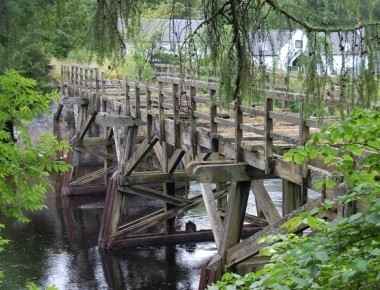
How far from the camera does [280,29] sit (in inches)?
183

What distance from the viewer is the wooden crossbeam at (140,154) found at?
548 inches

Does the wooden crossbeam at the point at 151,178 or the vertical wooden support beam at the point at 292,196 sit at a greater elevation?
→ the vertical wooden support beam at the point at 292,196

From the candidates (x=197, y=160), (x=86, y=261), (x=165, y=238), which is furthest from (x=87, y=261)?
(x=197, y=160)

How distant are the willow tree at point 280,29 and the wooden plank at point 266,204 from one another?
4.34m

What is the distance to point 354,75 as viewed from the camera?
4465 mm

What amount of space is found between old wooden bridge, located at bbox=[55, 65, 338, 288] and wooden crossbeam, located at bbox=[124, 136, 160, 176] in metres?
0.02

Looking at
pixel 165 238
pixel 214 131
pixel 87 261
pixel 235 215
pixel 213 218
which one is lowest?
pixel 87 261

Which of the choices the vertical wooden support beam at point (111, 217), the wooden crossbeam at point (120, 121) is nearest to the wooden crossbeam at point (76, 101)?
the wooden crossbeam at point (120, 121)

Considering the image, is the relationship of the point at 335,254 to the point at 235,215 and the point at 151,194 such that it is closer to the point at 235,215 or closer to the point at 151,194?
the point at 235,215

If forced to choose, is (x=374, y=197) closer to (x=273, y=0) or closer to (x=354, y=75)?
(x=354, y=75)

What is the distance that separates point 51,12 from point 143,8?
1123 millimetres

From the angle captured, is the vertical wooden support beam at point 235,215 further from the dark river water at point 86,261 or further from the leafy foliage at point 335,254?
the leafy foliage at point 335,254

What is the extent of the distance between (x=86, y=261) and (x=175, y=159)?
2.60m

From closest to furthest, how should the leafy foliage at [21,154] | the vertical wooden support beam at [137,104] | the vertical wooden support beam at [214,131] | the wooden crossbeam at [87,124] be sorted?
the leafy foliage at [21,154]
the vertical wooden support beam at [214,131]
the vertical wooden support beam at [137,104]
the wooden crossbeam at [87,124]
